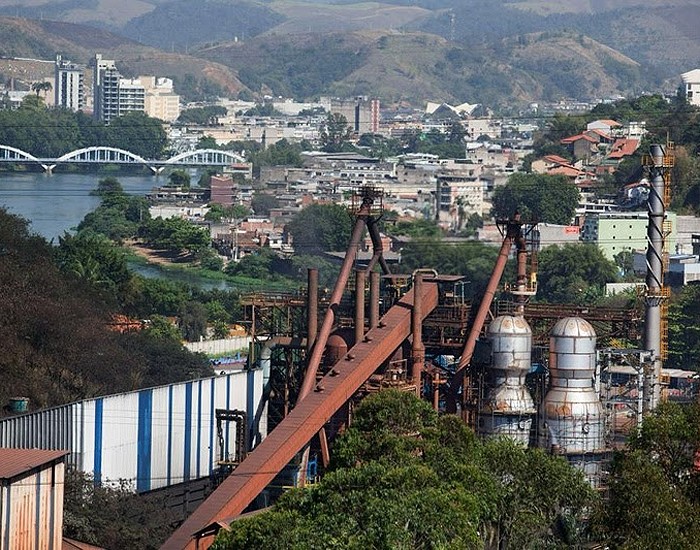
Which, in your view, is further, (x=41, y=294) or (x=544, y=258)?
(x=544, y=258)

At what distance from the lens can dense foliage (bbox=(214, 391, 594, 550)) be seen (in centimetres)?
984

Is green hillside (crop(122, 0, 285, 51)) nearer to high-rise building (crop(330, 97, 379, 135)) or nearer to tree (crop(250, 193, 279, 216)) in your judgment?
high-rise building (crop(330, 97, 379, 135))

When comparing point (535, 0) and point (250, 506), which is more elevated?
point (535, 0)

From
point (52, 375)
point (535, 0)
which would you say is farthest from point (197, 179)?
point (535, 0)

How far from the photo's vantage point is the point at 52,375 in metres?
16.7

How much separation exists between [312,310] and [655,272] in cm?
307

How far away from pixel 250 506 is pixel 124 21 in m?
182

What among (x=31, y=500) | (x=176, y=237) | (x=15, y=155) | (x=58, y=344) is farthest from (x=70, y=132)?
(x=31, y=500)

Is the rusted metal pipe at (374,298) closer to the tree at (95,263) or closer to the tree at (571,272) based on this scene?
the tree at (95,263)

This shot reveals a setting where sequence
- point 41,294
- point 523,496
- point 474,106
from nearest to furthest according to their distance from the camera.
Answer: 1. point 523,496
2. point 41,294
3. point 474,106

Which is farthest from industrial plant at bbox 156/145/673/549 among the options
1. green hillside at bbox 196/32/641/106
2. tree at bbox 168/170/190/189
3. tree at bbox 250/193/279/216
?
green hillside at bbox 196/32/641/106

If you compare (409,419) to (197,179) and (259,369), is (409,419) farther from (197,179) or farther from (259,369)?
(197,179)

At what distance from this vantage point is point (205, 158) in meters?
73.0

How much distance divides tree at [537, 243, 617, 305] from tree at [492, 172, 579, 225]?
239 inches
